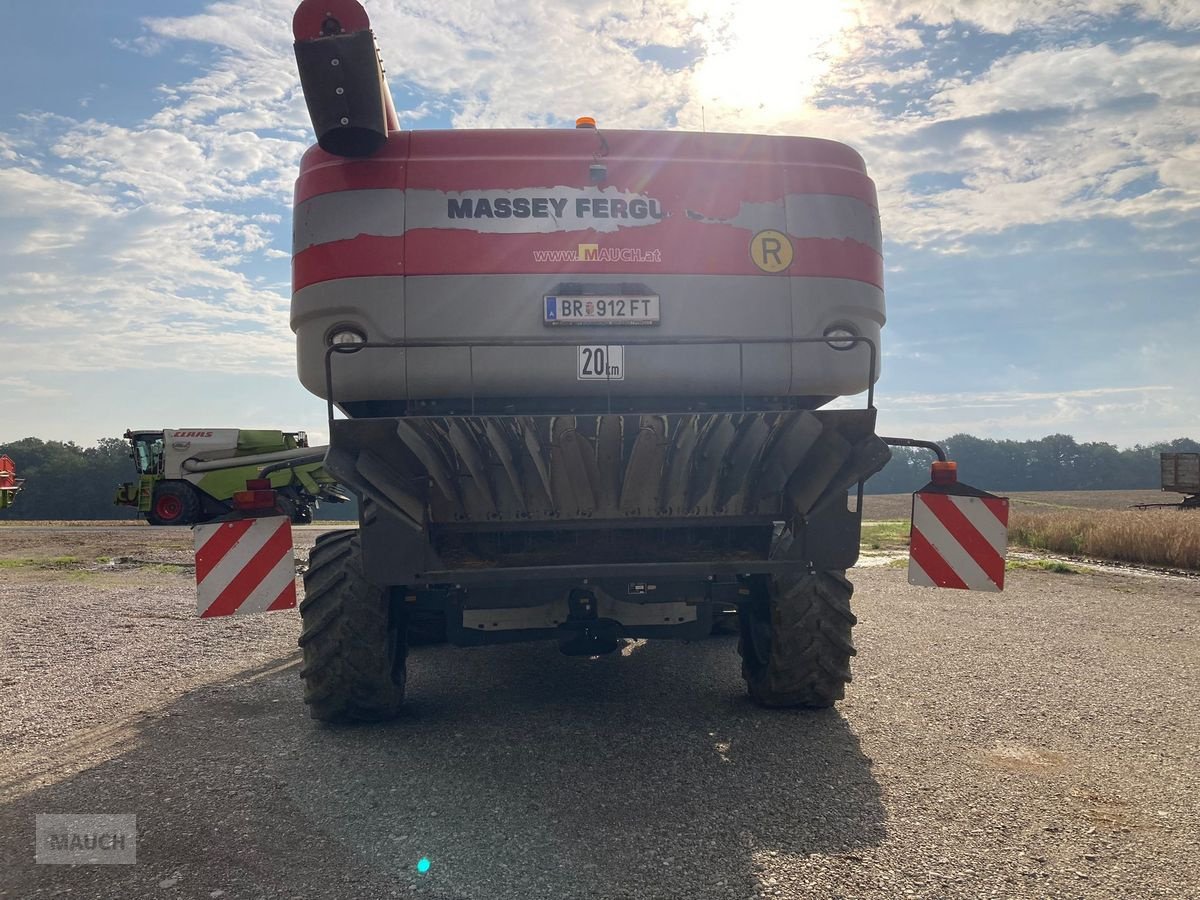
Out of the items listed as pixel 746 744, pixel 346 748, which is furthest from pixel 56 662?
pixel 746 744

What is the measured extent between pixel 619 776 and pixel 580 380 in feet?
6.07

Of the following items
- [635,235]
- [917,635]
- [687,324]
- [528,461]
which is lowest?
[917,635]

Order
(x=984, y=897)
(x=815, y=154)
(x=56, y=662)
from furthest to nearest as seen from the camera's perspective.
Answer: (x=56, y=662) < (x=815, y=154) < (x=984, y=897)

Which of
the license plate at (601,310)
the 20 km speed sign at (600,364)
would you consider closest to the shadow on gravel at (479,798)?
the 20 km speed sign at (600,364)

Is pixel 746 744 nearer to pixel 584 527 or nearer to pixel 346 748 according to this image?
pixel 584 527

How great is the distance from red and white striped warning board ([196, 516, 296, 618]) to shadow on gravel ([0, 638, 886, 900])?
0.72 metres

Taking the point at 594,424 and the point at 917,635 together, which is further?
the point at 917,635

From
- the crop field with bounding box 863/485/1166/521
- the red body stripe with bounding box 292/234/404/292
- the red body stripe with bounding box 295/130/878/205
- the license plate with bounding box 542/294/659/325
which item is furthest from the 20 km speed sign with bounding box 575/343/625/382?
the crop field with bounding box 863/485/1166/521

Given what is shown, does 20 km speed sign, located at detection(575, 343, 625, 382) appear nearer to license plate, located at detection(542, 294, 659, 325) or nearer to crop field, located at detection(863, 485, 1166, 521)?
license plate, located at detection(542, 294, 659, 325)

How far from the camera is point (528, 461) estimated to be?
12.9 feet

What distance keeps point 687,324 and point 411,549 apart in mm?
1730

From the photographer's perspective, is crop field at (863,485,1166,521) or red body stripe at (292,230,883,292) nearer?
red body stripe at (292,230,883,292)

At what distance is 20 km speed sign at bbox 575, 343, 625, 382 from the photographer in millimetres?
4145

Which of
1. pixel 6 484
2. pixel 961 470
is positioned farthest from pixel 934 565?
pixel 961 470
